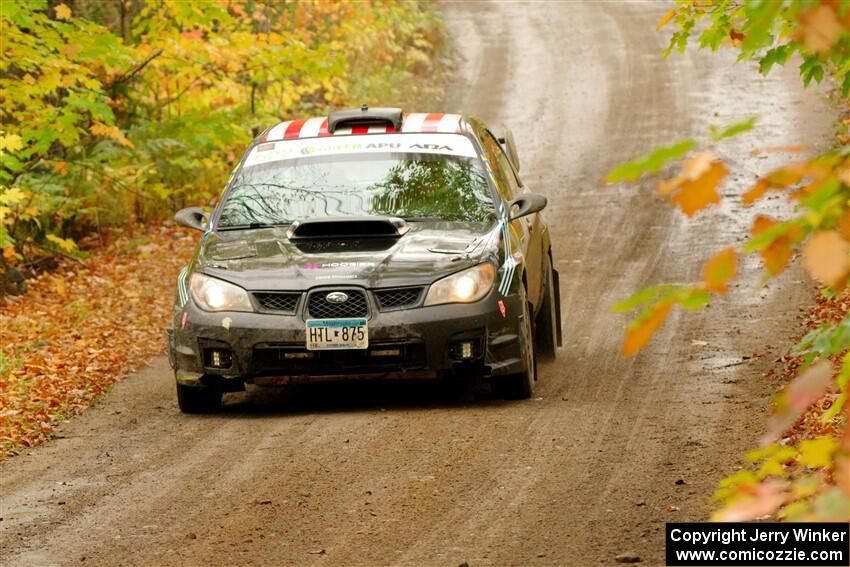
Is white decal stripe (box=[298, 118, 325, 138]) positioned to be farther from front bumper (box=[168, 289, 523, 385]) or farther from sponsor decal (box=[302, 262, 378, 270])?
front bumper (box=[168, 289, 523, 385])

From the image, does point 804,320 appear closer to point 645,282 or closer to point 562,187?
point 645,282

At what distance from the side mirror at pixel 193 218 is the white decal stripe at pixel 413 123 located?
63.5 inches

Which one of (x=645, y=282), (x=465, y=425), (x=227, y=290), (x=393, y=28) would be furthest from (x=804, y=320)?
(x=393, y=28)

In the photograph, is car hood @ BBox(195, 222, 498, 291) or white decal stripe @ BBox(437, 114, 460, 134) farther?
white decal stripe @ BBox(437, 114, 460, 134)

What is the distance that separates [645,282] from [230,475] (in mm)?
7441

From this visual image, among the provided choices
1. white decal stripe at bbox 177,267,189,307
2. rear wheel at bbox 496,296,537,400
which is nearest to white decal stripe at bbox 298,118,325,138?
white decal stripe at bbox 177,267,189,307

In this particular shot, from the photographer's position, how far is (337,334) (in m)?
8.02

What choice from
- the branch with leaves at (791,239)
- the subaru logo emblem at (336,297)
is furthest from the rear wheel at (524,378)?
the branch with leaves at (791,239)

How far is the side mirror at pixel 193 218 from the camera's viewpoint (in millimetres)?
9055

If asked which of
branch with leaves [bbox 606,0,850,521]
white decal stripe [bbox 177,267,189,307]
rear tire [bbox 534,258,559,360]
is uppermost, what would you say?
branch with leaves [bbox 606,0,850,521]

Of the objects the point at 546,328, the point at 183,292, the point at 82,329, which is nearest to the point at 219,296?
the point at 183,292

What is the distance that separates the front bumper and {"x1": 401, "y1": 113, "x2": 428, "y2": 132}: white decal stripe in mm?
2000

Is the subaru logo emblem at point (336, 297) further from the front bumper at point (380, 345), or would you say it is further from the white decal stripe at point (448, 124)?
the white decal stripe at point (448, 124)

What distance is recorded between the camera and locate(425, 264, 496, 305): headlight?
810cm
